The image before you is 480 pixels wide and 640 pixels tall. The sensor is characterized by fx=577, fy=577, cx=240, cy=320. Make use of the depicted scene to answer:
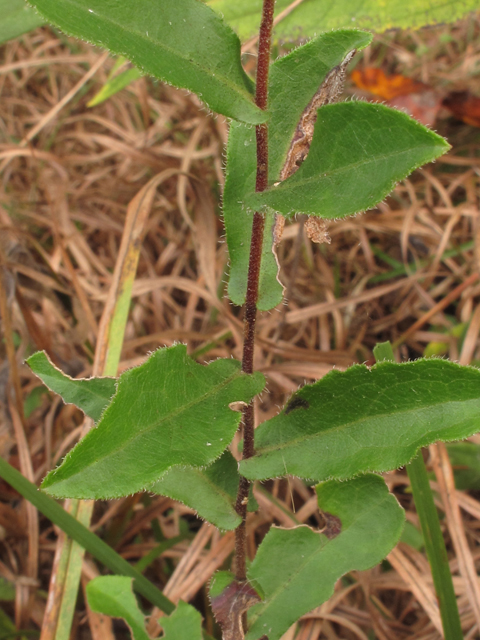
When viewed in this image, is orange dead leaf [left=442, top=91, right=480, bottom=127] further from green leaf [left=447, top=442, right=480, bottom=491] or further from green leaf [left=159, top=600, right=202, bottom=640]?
green leaf [left=159, top=600, right=202, bottom=640]

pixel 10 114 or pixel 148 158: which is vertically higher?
pixel 10 114

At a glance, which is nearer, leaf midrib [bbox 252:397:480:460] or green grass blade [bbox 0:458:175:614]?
leaf midrib [bbox 252:397:480:460]

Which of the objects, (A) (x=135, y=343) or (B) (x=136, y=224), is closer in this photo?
(B) (x=136, y=224)

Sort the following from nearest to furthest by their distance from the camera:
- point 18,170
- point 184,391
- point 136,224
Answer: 1. point 184,391
2. point 136,224
3. point 18,170

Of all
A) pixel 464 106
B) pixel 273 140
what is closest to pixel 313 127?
pixel 273 140

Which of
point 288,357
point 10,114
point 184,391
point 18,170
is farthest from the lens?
point 10,114

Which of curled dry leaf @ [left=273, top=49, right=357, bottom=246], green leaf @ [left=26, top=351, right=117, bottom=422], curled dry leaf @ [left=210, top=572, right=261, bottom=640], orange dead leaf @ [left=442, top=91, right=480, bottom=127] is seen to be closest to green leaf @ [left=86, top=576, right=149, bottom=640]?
curled dry leaf @ [left=210, top=572, right=261, bottom=640]

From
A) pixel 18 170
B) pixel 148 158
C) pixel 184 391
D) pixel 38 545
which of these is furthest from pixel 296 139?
pixel 18 170

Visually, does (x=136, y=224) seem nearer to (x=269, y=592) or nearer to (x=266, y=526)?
(x=266, y=526)
